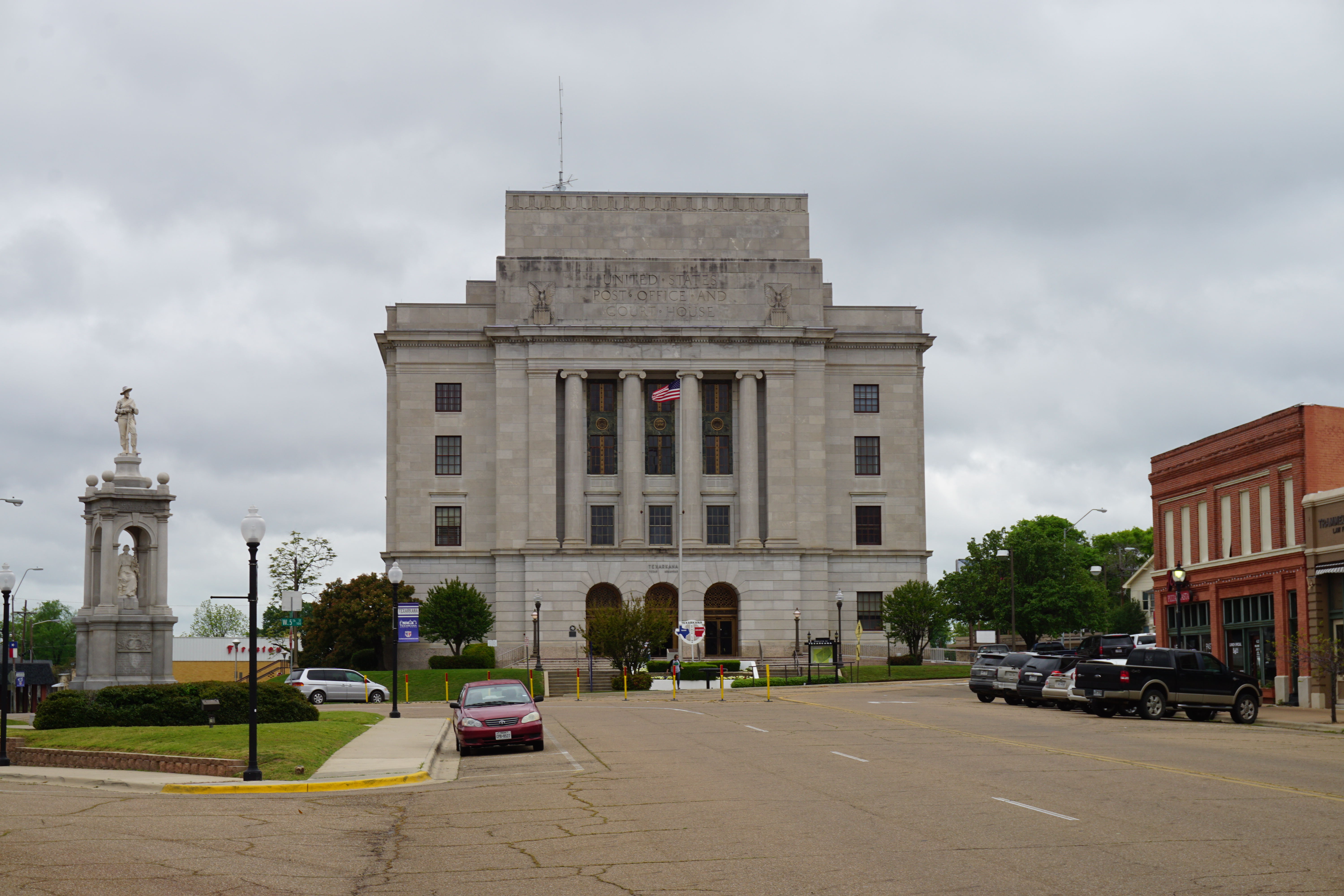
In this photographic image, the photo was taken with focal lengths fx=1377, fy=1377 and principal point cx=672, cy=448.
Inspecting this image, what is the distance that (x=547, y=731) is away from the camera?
34031mm

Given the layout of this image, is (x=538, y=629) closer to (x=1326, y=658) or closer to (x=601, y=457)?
(x=601, y=457)

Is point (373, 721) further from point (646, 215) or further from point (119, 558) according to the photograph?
point (646, 215)

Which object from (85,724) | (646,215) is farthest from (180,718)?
(646,215)

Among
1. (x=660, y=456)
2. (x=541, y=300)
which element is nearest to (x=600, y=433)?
(x=660, y=456)

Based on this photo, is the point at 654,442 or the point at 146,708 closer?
the point at 146,708

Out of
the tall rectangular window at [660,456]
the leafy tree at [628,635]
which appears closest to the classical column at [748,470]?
the tall rectangular window at [660,456]

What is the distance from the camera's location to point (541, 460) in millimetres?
77938

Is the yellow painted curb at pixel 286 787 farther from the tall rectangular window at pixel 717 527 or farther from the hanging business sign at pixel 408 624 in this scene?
the tall rectangular window at pixel 717 527

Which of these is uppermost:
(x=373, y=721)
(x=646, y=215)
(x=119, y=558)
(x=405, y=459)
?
(x=646, y=215)

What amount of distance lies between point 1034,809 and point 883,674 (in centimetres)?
5351

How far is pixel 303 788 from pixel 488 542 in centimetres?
5917

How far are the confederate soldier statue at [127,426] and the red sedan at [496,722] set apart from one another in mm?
19169

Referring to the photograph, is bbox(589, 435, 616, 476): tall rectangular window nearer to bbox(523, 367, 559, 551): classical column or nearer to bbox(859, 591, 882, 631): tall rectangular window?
bbox(523, 367, 559, 551): classical column

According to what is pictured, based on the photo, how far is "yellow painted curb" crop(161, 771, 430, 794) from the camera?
67.3ft
